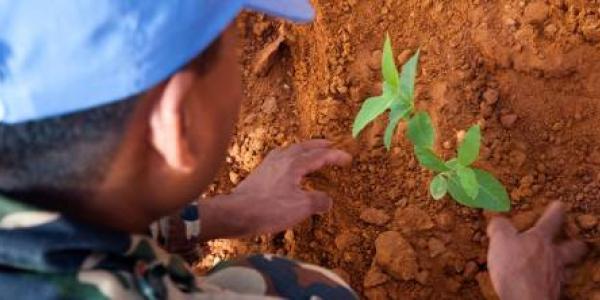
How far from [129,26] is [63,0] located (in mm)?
72

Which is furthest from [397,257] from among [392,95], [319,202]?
[392,95]

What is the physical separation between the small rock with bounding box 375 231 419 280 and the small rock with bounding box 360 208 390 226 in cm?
5

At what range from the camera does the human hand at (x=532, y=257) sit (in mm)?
1513

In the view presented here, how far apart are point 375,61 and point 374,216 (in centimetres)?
33

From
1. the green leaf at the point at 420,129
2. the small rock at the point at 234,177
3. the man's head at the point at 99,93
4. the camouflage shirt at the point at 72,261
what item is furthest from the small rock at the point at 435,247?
the man's head at the point at 99,93

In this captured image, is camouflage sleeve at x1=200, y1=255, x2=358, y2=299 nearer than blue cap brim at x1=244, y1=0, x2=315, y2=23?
No

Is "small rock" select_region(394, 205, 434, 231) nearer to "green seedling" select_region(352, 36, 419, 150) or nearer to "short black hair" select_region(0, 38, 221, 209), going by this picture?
"green seedling" select_region(352, 36, 419, 150)

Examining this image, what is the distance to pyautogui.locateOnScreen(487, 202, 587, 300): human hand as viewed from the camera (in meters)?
1.51

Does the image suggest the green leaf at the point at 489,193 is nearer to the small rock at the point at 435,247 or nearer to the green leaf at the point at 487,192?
the green leaf at the point at 487,192

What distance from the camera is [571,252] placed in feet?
5.16

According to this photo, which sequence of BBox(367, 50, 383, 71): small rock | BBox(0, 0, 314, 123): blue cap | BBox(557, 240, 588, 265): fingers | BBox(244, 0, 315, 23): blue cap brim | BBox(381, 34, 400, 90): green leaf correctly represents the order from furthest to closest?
BBox(367, 50, 383, 71): small rock, BBox(557, 240, 588, 265): fingers, BBox(381, 34, 400, 90): green leaf, BBox(244, 0, 315, 23): blue cap brim, BBox(0, 0, 314, 123): blue cap

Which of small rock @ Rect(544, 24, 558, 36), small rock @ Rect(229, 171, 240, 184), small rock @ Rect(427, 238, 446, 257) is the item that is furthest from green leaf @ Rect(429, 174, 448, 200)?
small rock @ Rect(229, 171, 240, 184)

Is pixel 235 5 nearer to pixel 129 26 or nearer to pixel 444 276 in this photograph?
pixel 129 26

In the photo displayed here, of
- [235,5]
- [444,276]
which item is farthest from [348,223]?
[235,5]
